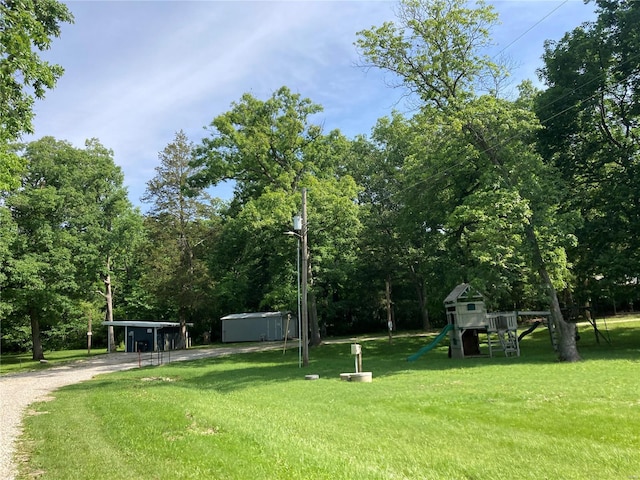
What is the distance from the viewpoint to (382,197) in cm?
3641

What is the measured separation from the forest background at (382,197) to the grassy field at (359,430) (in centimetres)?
600

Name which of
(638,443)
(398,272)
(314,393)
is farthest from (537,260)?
(398,272)

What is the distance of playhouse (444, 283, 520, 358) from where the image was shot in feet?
65.4

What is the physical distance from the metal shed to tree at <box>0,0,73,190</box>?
1212 inches

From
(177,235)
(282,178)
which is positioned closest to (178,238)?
(177,235)

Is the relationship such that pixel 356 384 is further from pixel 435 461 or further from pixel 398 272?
pixel 398 272

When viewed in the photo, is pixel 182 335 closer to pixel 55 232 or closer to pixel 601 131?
pixel 55 232

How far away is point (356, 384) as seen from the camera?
12.5 meters

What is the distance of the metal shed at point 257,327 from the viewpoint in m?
41.1

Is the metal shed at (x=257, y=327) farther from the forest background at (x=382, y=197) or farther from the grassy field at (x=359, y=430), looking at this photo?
the grassy field at (x=359, y=430)

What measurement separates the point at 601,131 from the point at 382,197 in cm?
1751

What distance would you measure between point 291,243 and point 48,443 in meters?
20.4

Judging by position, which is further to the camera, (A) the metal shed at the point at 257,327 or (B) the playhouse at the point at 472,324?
(A) the metal shed at the point at 257,327

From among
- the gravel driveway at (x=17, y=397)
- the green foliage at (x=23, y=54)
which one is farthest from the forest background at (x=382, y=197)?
the gravel driveway at (x=17, y=397)
